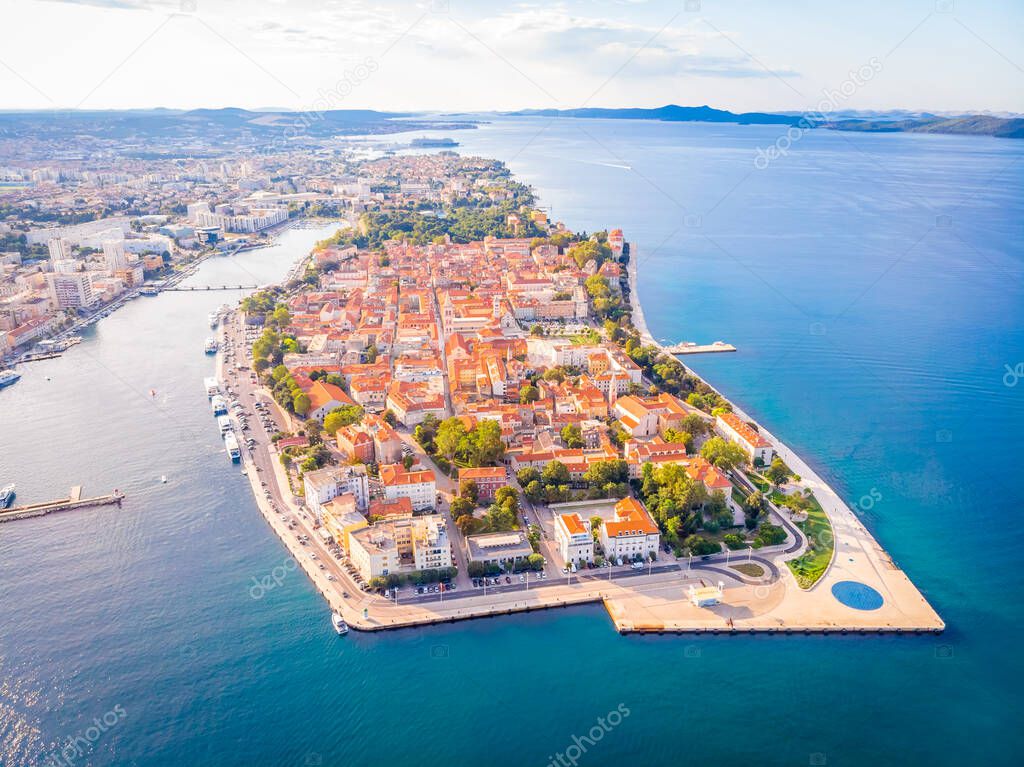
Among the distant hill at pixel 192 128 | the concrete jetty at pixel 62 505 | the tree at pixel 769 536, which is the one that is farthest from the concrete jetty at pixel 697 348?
the distant hill at pixel 192 128

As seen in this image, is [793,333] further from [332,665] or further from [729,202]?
[729,202]

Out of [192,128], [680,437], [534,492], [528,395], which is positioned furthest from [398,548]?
[192,128]

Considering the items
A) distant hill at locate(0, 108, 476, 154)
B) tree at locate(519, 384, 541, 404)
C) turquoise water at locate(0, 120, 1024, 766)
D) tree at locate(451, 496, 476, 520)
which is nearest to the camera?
turquoise water at locate(0, 120, 1024, 766)

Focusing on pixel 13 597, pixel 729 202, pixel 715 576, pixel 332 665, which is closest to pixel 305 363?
pixel 13 597

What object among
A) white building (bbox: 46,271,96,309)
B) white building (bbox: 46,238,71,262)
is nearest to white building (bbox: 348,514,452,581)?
white building (bbox: 46,271,96,309)

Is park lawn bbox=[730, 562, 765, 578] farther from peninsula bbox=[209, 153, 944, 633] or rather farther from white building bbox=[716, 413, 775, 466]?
white building bbox=[716, 413, 775, 466]

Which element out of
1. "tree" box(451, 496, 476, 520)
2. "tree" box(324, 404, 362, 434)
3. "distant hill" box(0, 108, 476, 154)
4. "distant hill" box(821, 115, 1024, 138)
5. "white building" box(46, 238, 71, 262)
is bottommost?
"tree" box(451, 496, 476, 520)

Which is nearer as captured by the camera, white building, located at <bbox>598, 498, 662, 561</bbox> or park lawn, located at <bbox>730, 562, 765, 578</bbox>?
park lawn, located at <bbox>730, 562, 765, 578</bbox>
